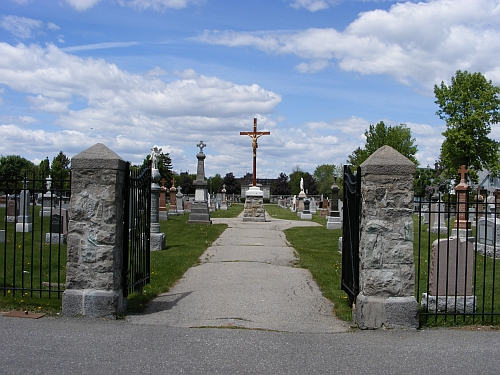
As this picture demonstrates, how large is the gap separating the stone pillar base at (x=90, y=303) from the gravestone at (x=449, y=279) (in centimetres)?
421

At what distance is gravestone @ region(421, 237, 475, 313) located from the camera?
7680 millimetres

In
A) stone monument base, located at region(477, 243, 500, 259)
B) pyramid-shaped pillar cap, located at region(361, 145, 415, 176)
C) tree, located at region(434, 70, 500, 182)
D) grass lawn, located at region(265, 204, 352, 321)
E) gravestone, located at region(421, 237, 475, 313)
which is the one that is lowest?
grass lawn, located at region(265, 204, 352, 321)

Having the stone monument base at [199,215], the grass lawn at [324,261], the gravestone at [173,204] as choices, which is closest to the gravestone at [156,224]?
→ the grass lawn at [324,261]

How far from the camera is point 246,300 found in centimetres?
858

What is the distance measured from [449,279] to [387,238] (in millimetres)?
1436

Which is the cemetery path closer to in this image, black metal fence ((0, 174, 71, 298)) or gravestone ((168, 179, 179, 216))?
black metal fence ((0, 174, 71, 298))

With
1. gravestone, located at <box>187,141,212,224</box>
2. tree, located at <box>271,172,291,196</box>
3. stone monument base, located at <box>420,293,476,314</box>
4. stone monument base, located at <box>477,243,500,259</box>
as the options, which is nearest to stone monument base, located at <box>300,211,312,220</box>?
gravestone, located at <box>187,141,212,224</box>

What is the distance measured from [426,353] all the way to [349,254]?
2365 mm

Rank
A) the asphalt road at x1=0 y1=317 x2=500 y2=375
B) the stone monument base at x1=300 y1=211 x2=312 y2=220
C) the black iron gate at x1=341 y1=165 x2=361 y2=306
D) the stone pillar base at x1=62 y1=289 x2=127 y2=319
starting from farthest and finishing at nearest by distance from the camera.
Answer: the stone monument base at x1=300 y1=211 x2=312 y2=220 → the black iron gate at x1=341 y1=165 x2=361 y2=306 → the stone pillar base at x1=62 y1=289 x2=127 y2=319 → the asphalt road at x1=0 y1=317 x2=500 y2=375

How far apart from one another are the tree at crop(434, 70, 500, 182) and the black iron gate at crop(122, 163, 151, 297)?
4030 cm

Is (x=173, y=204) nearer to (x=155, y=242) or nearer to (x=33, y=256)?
(x=155, y=242)

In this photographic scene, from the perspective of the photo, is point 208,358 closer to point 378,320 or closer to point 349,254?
point 378,320

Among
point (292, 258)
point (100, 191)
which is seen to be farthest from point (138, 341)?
point (292, 258)

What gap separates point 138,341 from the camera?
6203 millimetres
